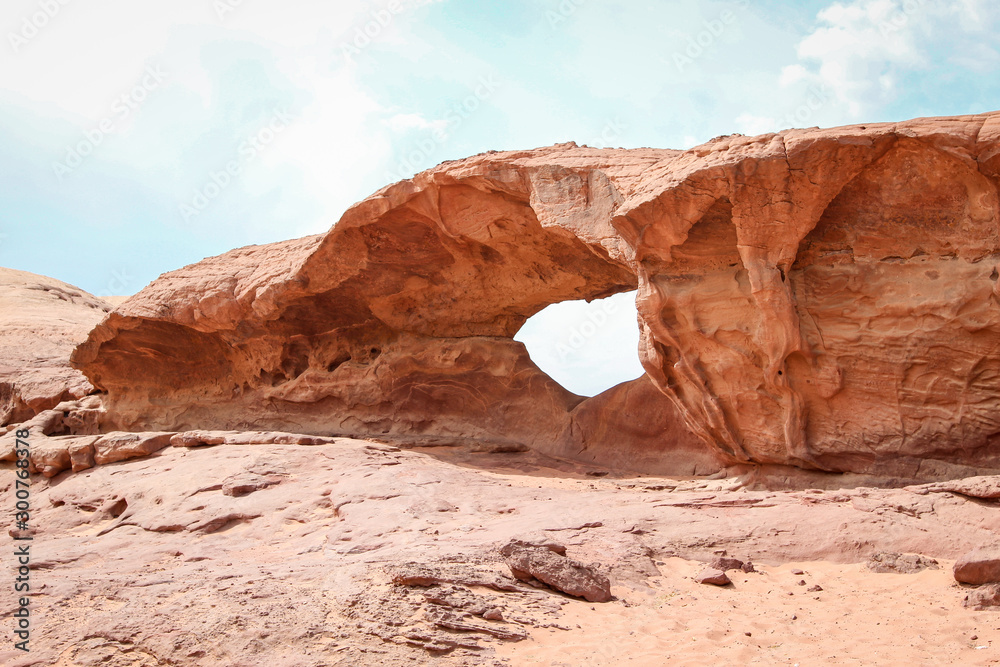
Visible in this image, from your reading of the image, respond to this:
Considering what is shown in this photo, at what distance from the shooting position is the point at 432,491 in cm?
702

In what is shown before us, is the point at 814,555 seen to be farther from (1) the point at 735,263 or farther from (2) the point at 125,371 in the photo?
(2) the point at 125,371

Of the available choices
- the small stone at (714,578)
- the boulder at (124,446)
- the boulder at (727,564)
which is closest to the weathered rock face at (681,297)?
the boulder at (124,446)

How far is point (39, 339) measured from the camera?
14.6m

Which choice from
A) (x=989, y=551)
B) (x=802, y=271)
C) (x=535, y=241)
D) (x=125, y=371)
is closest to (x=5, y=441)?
(x=125, y=371)

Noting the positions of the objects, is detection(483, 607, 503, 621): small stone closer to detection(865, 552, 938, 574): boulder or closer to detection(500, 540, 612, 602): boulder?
detection(500, 540, 612, 602): boulder

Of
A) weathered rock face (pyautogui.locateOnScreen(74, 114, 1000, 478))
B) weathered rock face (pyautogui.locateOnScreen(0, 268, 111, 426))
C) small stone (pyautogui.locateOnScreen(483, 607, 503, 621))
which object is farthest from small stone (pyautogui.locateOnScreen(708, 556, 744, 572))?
weathered rock face (pyautogui.locateOnScreen(0, 268, 111, 426))

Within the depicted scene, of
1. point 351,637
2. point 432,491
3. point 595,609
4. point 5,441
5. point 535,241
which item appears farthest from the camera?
point 5,441

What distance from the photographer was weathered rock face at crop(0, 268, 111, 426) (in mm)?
12367

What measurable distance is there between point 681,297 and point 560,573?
11.7ft

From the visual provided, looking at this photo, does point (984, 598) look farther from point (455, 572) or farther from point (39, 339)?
point (39, 339)

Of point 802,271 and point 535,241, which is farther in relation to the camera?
point 535,241

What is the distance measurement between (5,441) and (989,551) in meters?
11.2

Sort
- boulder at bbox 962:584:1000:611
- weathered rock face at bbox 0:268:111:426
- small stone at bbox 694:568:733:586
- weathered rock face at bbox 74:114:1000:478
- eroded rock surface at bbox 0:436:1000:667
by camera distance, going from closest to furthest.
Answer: eroded rock surface at bbox 0:436:1000:667 < boulder at bbox 962:584:1000:611 < small stone at bbox 694:568:733:586 < weathered rock face at bbox 74:114:1000:478 < weathered rock face at bbox 0:268:111:426

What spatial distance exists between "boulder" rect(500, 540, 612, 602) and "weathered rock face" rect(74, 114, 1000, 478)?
3294mm
